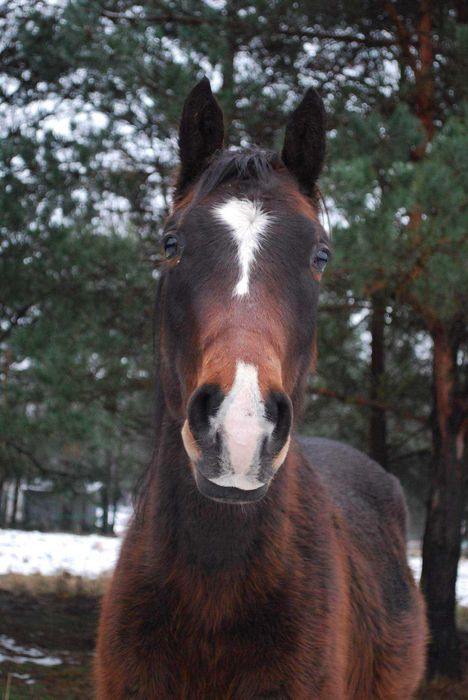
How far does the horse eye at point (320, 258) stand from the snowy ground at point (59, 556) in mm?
8177

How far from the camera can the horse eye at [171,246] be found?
2420mm

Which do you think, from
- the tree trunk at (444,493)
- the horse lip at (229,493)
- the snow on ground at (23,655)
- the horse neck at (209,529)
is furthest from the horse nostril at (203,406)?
the tree trunk at (444,493)

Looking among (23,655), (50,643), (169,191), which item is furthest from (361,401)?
(23,655)

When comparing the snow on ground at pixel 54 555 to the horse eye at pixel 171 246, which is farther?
the snow on ground at pixel 54 555

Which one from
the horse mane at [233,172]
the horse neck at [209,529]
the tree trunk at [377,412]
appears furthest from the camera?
the tree trunk at [377,412]

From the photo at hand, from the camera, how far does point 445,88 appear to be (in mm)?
7805

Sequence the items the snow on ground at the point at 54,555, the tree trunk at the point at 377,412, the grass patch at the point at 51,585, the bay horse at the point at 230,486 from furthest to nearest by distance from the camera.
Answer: the snow on ground at the point at 54,555 < the grass patch at the point at 51,585 < the tree trunk at the point at 377,412 < the bay horse at the point at 230,486

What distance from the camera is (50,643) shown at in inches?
279

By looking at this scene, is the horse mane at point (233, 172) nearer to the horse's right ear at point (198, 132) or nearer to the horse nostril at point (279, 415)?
the horse's right ear at point (198, 132)

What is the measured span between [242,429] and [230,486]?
0.18 metres

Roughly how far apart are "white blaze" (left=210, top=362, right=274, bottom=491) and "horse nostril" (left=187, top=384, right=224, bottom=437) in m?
0.03

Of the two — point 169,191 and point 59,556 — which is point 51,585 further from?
point 169,191

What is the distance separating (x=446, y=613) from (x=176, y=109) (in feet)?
18.9

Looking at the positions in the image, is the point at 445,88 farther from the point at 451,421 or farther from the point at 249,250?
the point at 249,250
